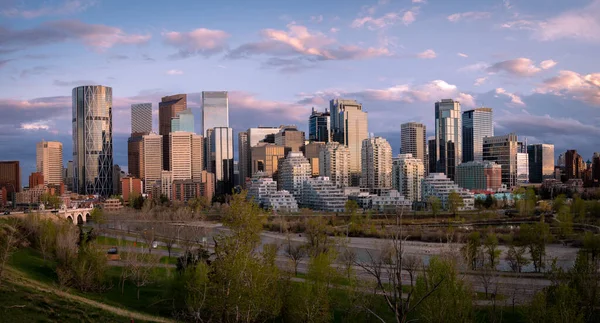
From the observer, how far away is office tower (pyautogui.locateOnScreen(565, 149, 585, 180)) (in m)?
177

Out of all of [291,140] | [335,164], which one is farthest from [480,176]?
[291,140]

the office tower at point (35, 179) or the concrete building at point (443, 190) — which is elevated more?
the office tower at point (35, 179)

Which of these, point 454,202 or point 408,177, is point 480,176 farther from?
point 454,202

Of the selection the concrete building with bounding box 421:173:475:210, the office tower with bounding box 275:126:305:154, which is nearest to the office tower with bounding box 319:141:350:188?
the office tower with bounding box 275:126:305:154

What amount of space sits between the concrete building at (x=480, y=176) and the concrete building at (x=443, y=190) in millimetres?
49788

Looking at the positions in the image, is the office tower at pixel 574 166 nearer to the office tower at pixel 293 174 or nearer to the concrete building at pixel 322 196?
the office tower at pixel 293 174

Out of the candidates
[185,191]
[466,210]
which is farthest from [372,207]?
[185,191]

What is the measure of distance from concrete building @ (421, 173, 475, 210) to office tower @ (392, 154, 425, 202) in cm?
1856

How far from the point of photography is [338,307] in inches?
1106

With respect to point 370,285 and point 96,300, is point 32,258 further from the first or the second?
point 370,285

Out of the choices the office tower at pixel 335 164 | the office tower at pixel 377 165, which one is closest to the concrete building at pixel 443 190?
the office tower at pixel 377 165

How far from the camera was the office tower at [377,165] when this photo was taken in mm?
144875

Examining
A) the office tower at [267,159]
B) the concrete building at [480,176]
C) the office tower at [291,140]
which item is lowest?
the concrete building at [480,176]

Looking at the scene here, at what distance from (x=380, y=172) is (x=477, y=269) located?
10661 cm
